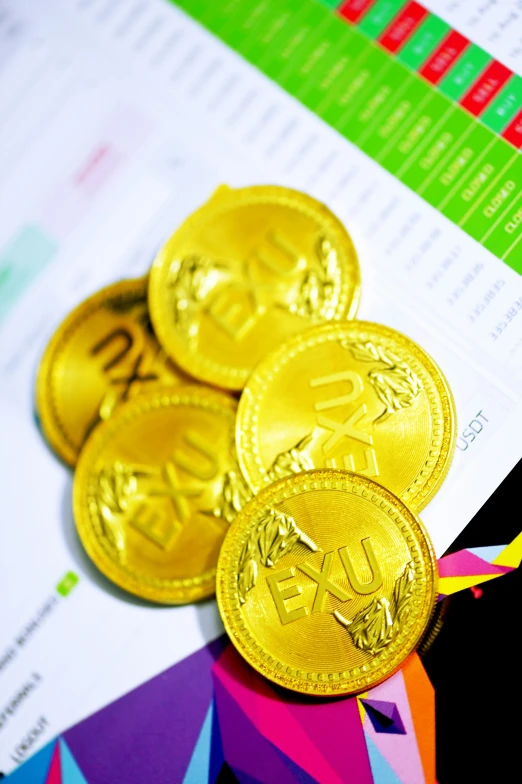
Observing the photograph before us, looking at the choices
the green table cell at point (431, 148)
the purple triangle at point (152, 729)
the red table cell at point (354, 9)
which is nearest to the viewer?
the purple triangle at point (152, 729)

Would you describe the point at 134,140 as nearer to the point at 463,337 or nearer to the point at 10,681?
the point at 463,337

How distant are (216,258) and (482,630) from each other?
2.10 ft

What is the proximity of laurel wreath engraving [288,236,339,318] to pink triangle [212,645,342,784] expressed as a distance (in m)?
0.48

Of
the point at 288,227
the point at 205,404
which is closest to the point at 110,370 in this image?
the point at 205,404

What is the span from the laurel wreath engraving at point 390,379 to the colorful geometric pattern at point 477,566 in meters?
0.21

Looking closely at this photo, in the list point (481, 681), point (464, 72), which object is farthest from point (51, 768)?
point (464, 72)

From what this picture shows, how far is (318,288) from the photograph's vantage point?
1.08m

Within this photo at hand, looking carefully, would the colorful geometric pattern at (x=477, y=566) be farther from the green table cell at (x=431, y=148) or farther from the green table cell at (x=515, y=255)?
the green table cell at (x=431, y=148)

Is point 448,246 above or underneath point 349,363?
above

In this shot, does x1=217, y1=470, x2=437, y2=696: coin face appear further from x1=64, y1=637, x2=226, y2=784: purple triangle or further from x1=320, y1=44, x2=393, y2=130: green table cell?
x1=320, y1=44, x2=393, y2=130: green table cell

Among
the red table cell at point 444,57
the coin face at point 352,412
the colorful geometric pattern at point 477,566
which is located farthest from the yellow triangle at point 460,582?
the red table cell at point 444,57

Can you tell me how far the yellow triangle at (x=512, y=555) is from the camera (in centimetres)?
94

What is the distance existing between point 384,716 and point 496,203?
28.0 inches

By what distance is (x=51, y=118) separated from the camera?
1.34 m
